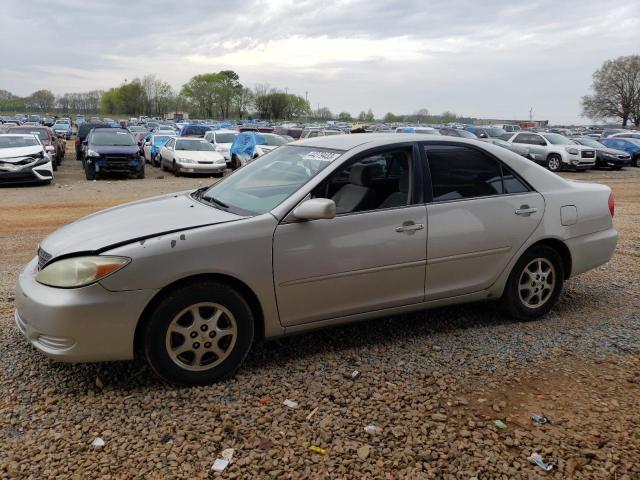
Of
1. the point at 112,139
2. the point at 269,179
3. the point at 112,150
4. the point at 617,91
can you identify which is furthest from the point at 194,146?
the point at 617,91

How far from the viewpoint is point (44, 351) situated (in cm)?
333

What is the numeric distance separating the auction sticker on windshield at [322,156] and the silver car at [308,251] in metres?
0.02

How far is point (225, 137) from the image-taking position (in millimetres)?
24188

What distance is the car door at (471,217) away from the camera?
4.20 metres

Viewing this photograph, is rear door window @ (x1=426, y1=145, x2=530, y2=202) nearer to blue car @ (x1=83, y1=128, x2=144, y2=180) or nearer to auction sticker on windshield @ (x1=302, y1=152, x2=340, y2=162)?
auction sticker on windshield @ (x1=302, y1=152, x2=340, y2=162)

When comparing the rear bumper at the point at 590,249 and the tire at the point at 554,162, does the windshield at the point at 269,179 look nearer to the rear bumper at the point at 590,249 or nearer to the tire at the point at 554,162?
the rear bumper at the point at 590,249

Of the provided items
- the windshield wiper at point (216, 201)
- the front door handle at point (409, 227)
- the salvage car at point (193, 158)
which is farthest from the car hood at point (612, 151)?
the windshield wiper at point (216, 201)

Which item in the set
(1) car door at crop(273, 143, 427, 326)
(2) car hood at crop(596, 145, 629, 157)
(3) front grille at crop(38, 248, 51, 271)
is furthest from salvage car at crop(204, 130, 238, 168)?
(3) front grille at crop(38, 248, 51, 271)

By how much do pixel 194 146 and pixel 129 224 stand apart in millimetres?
17085

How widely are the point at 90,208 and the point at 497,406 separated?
398 inches

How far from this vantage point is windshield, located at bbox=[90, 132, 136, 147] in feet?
58.9

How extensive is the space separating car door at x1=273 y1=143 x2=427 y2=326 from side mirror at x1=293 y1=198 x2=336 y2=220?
9 cm

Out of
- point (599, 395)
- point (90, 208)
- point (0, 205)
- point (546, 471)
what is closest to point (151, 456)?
point (546, 471)

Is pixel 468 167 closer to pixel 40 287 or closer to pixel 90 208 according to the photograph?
pixel 40 287
